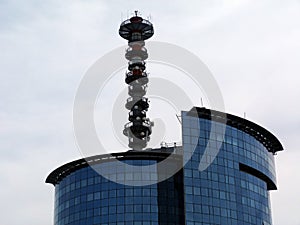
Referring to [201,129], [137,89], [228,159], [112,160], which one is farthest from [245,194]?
[137,89]

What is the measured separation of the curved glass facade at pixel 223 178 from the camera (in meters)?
116

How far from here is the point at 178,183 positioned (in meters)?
118

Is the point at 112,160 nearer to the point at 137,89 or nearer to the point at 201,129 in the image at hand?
the point at 201,129

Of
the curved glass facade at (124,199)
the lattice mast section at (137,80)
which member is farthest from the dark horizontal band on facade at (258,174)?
the lattice mast section at (137,80)

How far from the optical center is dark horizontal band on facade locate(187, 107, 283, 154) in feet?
395

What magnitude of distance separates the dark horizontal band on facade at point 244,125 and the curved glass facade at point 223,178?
79 centimetres

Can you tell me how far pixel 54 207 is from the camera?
419ft

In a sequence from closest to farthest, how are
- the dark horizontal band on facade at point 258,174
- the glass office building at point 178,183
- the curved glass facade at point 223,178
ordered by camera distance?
the glass office building at point 178,183 → the curved glass facade at point 223,178 → the dark horizontal band on facade at point 258,174

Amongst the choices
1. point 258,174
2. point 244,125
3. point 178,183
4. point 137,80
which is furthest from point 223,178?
point 137,80

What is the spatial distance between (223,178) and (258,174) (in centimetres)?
1050

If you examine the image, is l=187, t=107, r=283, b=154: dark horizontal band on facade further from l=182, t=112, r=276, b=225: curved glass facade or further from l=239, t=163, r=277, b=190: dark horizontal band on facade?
l=239, t=163, r=277, b=190: dark horizontal band on facade

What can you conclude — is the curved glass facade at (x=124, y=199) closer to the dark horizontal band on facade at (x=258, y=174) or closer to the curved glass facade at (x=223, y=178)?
the curved glass facade at (x=223, y=178)

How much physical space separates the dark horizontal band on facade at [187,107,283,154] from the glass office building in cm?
19

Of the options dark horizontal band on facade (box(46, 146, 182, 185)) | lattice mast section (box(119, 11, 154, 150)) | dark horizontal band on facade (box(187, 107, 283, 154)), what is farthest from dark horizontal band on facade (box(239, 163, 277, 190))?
lattice mast section (box(119, 11, 154, 150))
